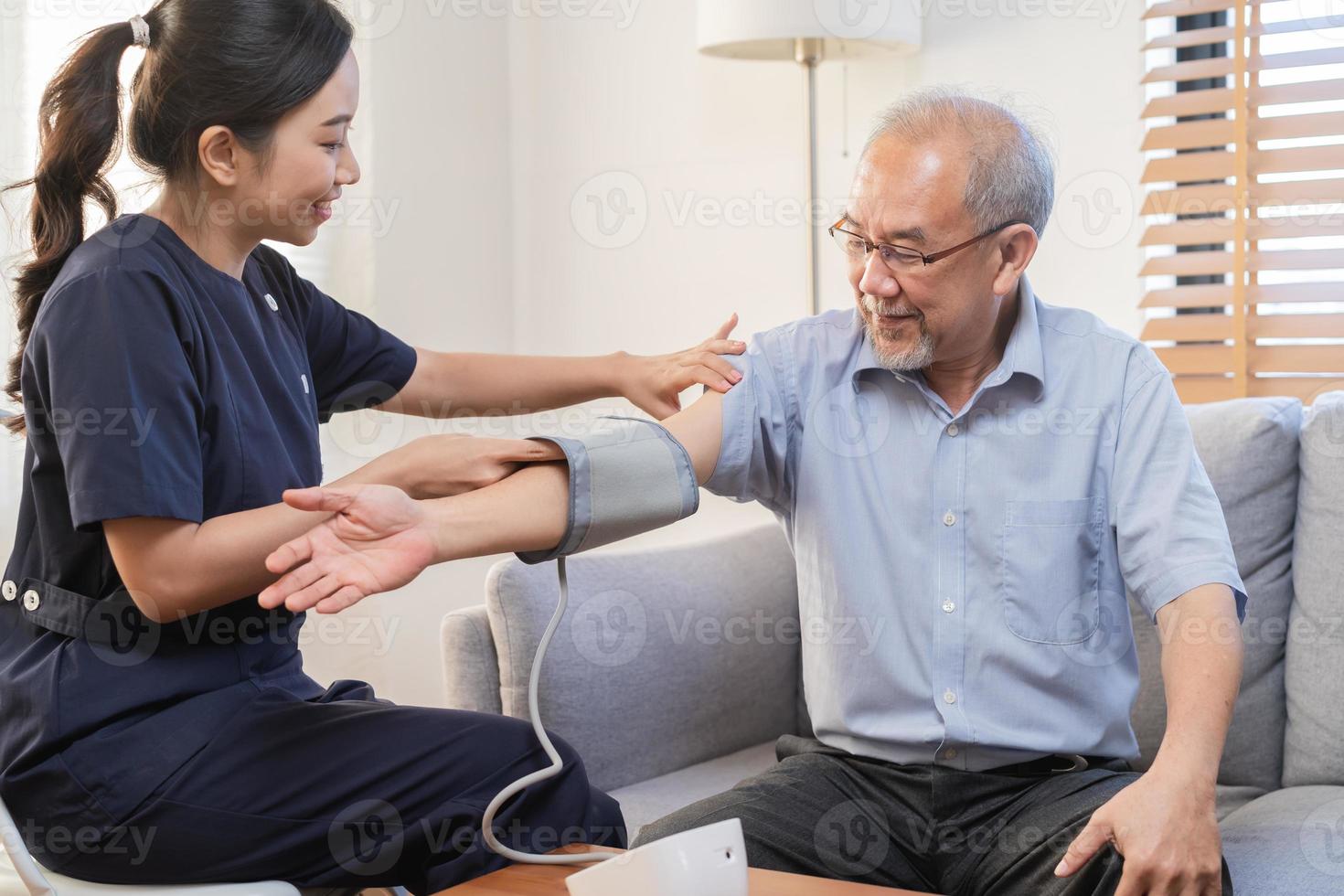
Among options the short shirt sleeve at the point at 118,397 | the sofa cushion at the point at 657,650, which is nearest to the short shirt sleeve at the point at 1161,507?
the sofa cushion at the point at 657,650

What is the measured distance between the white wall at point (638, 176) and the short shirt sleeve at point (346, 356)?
4.19 feet

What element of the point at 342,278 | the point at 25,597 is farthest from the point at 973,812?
the point at 342,278

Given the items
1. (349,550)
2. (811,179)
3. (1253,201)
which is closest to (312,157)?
(349,550)

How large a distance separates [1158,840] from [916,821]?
320 mm

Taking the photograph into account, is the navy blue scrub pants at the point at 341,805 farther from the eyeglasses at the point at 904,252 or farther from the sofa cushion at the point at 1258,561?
the sofa cushion at the point at 1258,561

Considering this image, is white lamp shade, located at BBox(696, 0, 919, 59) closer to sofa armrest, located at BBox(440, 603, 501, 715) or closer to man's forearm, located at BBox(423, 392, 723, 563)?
sofa armrest, located at BBox(440, 603, 501, 715)

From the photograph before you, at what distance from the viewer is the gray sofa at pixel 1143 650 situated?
1833mm

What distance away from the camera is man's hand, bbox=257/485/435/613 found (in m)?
1.17

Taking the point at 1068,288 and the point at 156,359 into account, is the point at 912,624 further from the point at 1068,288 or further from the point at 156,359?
the point at 1068,288

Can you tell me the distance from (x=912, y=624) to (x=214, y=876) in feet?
2.59

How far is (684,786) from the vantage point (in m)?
1.96

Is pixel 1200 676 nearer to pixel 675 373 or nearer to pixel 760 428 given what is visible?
pixel 760 428

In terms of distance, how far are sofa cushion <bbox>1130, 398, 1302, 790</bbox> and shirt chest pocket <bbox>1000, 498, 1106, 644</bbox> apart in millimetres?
426

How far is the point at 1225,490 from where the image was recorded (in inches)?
74.5
